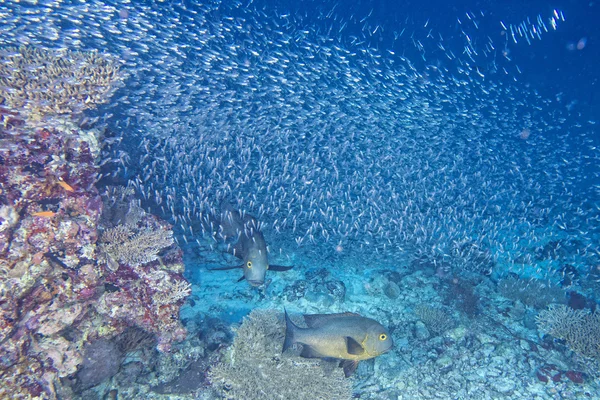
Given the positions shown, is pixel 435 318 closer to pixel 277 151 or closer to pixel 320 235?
pixel 320 235

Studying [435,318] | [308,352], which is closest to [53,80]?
[308,352]

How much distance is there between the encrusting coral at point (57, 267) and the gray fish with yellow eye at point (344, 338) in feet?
7.54

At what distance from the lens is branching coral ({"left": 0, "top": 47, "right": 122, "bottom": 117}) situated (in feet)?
19.4

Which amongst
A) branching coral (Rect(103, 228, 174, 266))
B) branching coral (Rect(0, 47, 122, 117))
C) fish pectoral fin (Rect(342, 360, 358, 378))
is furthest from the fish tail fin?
branching coral (Rect(0, 47, 122, 117))

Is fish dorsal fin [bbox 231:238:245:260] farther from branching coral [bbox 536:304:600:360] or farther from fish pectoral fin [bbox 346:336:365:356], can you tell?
branching coral [bbox 536:304:600:360]

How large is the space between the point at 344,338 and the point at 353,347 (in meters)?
0.18

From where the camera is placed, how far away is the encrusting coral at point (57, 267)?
4.21 metres

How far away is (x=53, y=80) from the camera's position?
6770mm

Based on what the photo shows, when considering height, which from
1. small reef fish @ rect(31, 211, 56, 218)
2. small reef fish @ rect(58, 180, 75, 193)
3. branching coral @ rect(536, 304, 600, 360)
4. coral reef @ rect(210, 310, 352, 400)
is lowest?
coral reef @ rect(210, 310, 352, 400)

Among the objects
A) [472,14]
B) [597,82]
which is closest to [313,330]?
[472,14]

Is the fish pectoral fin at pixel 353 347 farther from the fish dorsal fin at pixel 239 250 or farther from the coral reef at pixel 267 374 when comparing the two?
the fish dorsal fin at pixel 239 250

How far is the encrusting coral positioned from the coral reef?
114cm

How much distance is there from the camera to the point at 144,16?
35.7 ft

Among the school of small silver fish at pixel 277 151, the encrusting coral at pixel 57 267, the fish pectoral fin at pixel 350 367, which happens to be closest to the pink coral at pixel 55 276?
the encrusting coral at pixel 57 267
